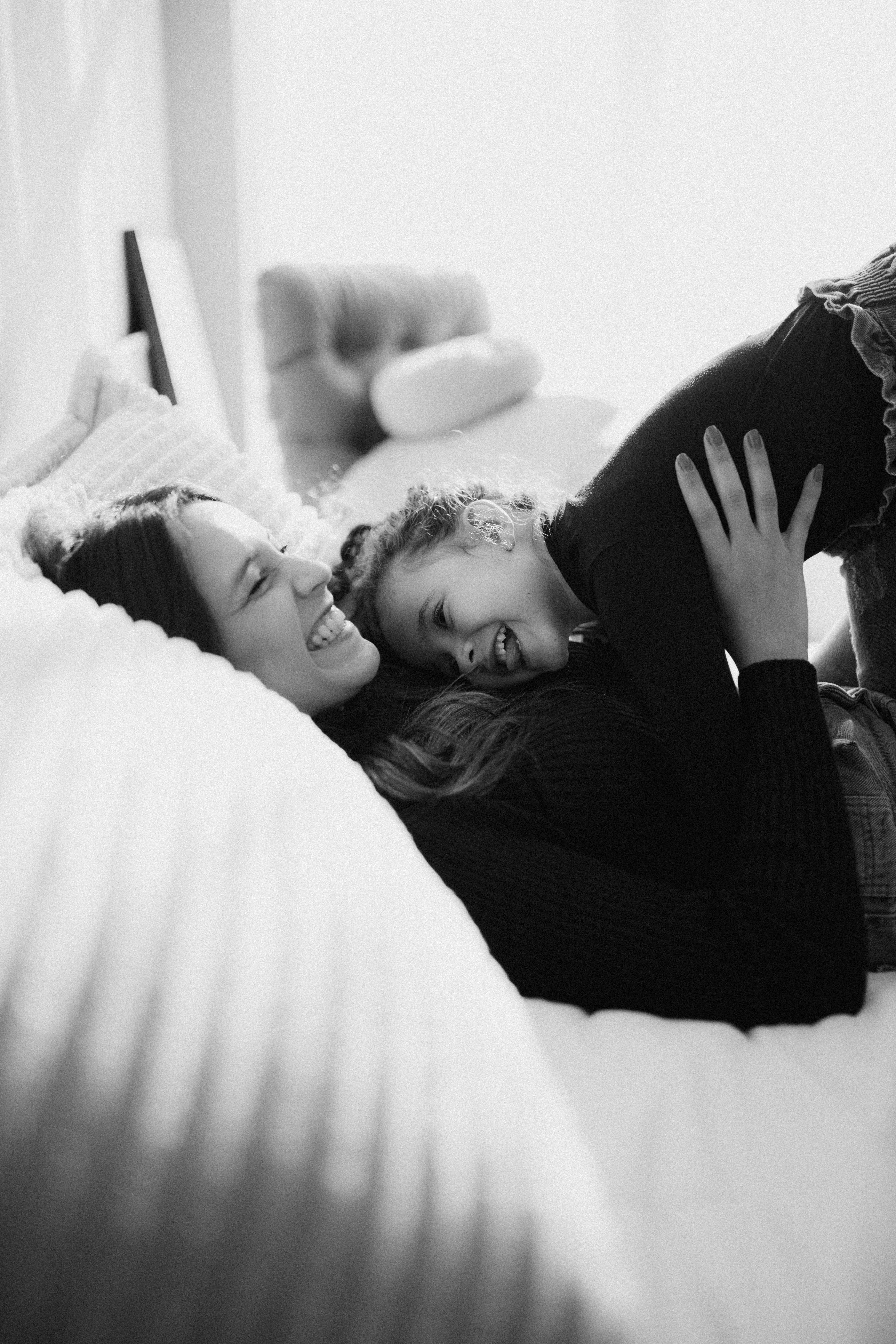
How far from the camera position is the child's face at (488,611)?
1042 mm

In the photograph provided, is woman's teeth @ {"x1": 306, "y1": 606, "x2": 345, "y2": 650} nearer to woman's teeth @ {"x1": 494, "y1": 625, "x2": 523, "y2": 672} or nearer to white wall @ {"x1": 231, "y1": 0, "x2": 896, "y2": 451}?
woman's teeth @ {"x1": 494, "y1": 625, "x2": 523, "y2": 672}

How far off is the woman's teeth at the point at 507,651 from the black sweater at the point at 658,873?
174mm

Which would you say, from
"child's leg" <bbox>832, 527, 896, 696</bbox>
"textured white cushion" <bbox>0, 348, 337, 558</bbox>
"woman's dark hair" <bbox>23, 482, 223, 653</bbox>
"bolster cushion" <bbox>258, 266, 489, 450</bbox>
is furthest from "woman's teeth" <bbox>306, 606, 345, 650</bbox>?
"bolster cushion" <bbox>258, 266, 489, 450</bbox>

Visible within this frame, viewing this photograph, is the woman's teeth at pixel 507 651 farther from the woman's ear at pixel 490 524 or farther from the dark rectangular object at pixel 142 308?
the dark rectangular object at pixel 142 308

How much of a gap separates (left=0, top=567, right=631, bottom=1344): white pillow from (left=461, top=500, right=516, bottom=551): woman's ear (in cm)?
71

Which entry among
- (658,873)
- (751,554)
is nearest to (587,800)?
(658,873)

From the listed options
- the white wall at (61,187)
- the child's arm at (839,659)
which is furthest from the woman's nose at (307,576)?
the child's arm at (839,659)

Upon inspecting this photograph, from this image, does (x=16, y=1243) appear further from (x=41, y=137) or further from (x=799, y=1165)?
(x=41, y=137)

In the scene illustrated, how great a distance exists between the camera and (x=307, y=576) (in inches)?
38.0

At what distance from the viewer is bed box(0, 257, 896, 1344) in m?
0.28

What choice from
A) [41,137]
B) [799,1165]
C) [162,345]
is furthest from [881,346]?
[162,345]

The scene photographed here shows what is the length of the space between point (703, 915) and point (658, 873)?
13 centimetres

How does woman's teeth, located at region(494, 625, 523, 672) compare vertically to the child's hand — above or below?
below

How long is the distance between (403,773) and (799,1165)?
0.45 metres
